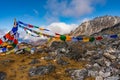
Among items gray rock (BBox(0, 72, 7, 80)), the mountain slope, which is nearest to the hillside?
gray rock (BBox(0, 72, 7, 80))

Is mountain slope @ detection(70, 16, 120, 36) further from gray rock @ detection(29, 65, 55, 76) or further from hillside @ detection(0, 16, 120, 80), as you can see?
gray rock @ detection(29, 65, 55, 76)

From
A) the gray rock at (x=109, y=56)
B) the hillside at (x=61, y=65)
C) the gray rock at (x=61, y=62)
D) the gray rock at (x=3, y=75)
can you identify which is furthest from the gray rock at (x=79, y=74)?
the gray rock at (x=3, y=75)

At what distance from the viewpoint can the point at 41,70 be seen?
49875mm

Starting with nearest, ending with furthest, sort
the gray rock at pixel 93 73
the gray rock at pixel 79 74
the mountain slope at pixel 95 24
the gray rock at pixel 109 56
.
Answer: the gray rock at pixel 79 74
the gray rock at pixel 93 73
the gray rock at pixel 109 56
the mountain slope at pixel 95 24

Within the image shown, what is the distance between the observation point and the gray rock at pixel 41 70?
1925 inches

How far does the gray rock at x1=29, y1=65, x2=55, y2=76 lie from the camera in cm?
4889

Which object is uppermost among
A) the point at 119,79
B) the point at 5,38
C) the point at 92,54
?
the point at 5,38

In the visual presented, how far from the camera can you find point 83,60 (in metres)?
57.3

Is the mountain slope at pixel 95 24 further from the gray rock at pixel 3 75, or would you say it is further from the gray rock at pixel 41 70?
the gray rock at pixel 3 75

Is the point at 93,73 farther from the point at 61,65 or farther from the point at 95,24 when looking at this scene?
the point at 95,24

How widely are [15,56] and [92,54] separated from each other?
20.3 metres

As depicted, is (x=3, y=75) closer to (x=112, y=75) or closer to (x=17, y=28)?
(x=17, y=28)

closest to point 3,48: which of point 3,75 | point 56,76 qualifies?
point 3,75

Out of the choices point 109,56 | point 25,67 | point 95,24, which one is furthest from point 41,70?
point 95,24
